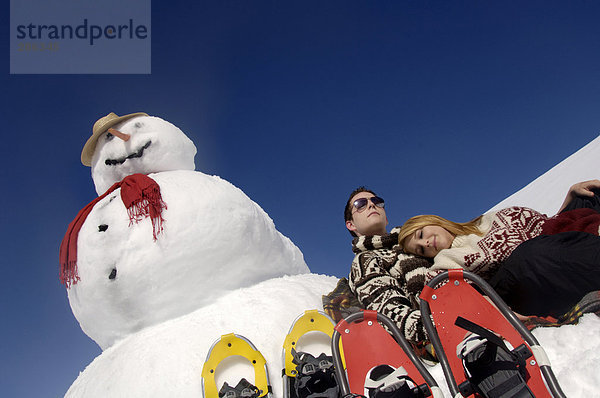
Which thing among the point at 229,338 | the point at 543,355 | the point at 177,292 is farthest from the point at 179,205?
the point at 543,355

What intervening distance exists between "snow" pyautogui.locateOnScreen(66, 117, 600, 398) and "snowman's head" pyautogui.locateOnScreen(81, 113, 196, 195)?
0.04 metres

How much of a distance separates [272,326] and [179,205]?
3.30ft

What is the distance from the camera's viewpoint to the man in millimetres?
1769

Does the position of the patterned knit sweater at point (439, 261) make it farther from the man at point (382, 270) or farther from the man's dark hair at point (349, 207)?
the man's dark hair at point (349, 207)

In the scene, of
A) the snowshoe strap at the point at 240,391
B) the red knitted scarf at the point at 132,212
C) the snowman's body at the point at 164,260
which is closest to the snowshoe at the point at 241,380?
the snowshoe strap at the point at 240,391

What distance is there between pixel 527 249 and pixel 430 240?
17.3 inches

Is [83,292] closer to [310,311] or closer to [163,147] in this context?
[163,147]

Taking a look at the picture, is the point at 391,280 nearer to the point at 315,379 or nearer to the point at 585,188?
the point at 315,379

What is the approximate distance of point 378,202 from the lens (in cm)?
260

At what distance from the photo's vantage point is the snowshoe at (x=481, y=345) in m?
1.17

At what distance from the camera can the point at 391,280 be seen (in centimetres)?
200

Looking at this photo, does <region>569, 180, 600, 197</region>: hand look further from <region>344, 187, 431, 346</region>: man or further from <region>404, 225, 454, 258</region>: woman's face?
<region>344, 187, 431, 346</region>: man

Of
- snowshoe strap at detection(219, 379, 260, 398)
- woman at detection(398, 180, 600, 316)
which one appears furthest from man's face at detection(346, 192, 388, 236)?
snowshoe strap at detection(219, 379, 260, 398)

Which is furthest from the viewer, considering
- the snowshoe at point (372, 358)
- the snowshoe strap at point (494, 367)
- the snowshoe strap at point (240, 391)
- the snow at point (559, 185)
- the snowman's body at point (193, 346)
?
the snow at point (559, 185)
